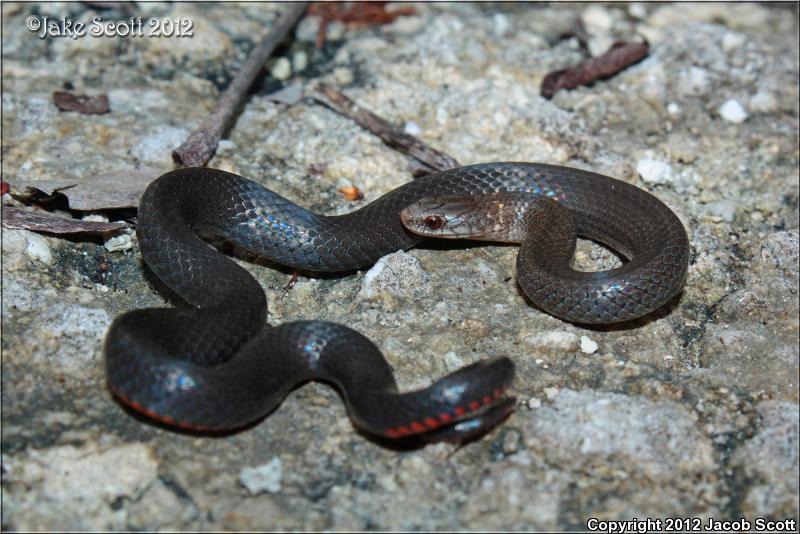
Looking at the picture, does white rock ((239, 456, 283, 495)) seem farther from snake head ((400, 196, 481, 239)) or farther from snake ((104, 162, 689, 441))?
snake head ((400, 196, 481, 239))

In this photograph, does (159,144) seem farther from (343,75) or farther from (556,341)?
(556,341)

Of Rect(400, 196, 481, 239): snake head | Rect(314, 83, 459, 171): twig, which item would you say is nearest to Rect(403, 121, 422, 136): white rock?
Rect(314, 83, 459, 171): twig

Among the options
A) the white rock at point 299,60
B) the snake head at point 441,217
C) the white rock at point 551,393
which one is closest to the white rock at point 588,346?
the white rock at point 551,393

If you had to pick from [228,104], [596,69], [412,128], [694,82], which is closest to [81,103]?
[228,104]

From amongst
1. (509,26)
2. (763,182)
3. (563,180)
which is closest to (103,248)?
(563,180)

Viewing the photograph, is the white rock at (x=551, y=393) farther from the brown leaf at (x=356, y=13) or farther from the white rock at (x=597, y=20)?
the brown leaf at (x=356, y=13)

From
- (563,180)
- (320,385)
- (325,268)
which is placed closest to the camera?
(320,385)

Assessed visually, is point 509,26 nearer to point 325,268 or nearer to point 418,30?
point 418,30
